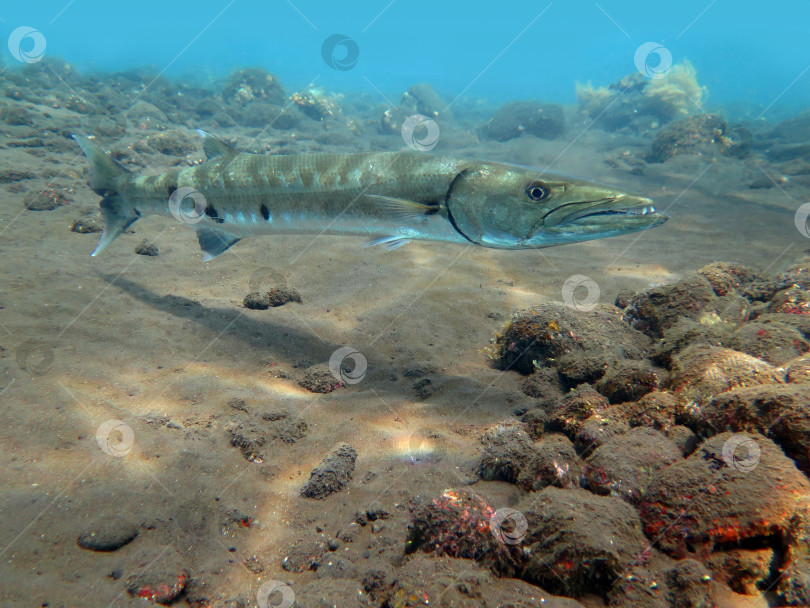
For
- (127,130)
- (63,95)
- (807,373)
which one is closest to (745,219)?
(807,373)

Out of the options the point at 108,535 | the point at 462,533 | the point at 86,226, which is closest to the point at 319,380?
the point at 108,535

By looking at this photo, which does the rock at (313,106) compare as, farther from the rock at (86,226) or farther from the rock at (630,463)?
the rock at (630,463)

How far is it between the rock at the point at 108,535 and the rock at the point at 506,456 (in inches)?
99.2

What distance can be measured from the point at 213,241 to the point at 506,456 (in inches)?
191

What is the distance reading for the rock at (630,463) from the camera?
2590 millimetres

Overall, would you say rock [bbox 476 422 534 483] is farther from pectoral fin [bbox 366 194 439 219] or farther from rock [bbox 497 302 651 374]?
pectoral fin [bbox 366 194 439 219]

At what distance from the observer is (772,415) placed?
2.59 meters

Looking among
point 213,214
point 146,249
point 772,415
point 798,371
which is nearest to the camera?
point 772,415

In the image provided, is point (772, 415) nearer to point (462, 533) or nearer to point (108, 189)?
point (462, 533)

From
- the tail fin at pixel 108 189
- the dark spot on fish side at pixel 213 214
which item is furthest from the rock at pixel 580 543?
the tail fin at pixel 108 189

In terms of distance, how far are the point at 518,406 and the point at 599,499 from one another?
171 centimetres

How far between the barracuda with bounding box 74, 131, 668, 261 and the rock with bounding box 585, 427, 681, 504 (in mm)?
1751

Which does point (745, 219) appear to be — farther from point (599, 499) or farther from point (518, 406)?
point (599, 499)

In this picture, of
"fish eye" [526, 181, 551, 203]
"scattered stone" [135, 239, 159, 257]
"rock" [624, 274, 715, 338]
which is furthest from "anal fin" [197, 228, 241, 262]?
"rock" [624, 274, 715, 338]
